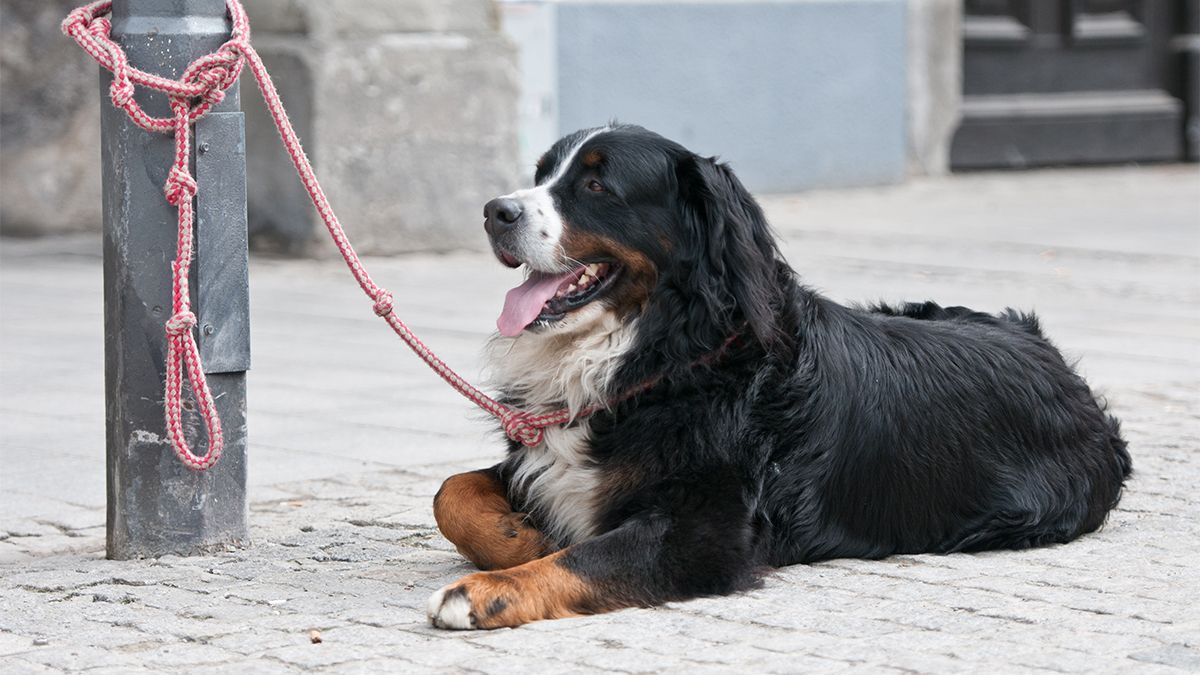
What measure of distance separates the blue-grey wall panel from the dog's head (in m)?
8.66

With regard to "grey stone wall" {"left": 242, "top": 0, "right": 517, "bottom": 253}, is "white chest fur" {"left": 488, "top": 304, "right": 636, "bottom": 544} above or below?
below

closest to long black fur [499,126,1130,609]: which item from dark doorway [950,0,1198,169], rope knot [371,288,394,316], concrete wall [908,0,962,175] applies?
rope knot [371,288,394,316]

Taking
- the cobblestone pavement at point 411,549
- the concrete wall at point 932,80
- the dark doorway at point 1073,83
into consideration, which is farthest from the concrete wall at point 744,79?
the cobblestone pavement at point 411,549

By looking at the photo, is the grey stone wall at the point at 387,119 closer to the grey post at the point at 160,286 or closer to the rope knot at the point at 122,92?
the grey post at the point at 160,286

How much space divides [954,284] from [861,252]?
1.45 meters

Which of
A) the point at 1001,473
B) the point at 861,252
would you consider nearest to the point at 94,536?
the point at 1001,473

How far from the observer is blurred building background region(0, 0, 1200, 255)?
1082 cm

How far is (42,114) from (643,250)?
7.65 meters

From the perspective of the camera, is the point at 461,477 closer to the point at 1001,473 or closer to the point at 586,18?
the point at 1001,473

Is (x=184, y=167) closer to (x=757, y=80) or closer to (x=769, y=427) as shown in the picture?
(x=769, y=427)

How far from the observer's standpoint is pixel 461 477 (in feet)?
15.1

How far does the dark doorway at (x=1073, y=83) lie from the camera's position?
15883mm

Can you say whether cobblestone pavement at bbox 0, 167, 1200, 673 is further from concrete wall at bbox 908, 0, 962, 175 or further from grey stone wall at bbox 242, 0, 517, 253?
concrete wall at bbox 908, 0, 962, 175

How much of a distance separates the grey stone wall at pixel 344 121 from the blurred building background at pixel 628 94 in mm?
12
